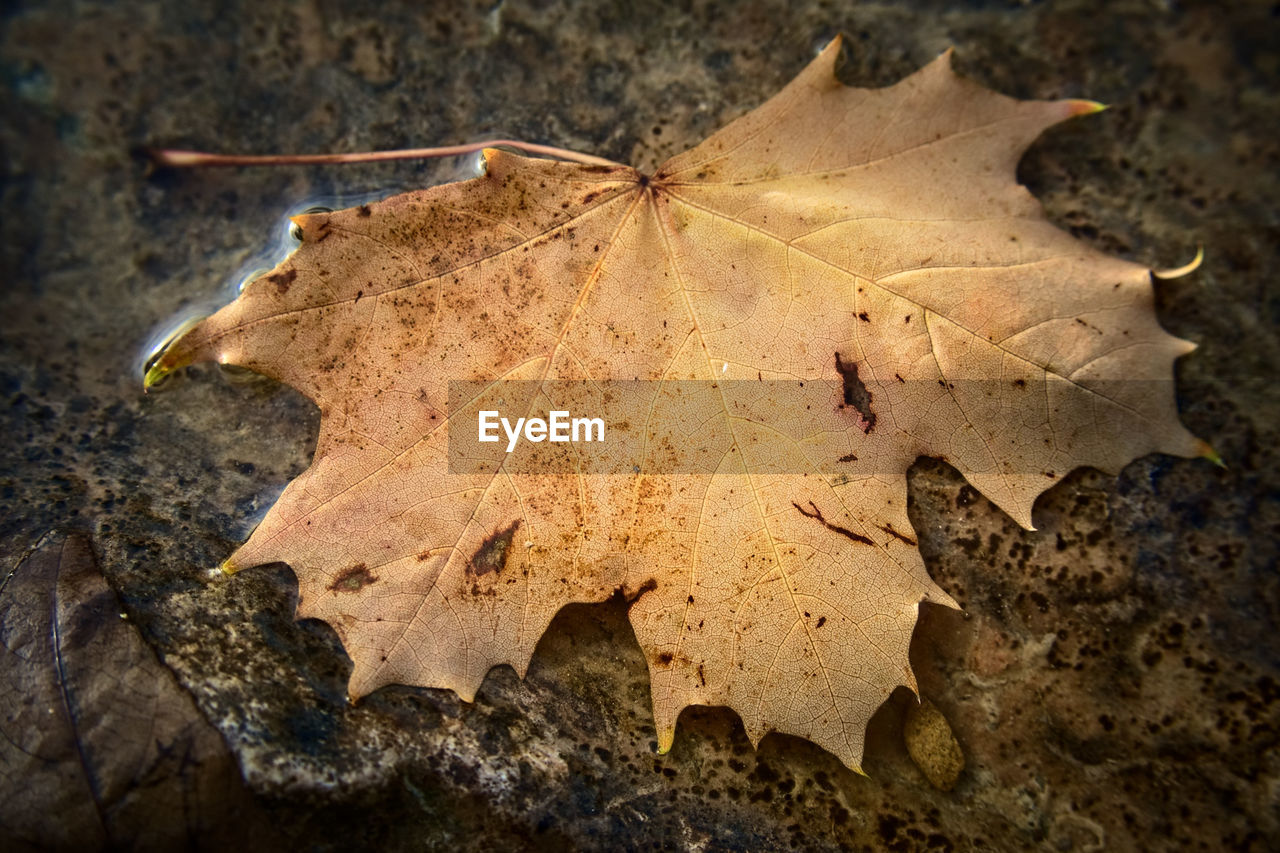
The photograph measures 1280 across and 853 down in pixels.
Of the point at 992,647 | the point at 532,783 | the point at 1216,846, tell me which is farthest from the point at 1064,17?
the point at 532,783

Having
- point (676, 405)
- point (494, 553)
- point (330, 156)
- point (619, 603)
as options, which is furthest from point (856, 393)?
point (330, 156)

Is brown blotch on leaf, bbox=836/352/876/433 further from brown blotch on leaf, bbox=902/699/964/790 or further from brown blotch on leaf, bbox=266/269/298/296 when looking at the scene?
brown blotch on leaf, bbox=266/269/298/296

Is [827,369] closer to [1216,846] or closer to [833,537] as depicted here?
[833,537]

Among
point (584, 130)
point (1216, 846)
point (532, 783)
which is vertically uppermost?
point (584, 130)

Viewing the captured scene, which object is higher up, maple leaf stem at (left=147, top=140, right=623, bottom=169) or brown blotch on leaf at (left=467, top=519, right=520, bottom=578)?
maple leaf stem at (left=147, top=140, right=623, bottom=169)

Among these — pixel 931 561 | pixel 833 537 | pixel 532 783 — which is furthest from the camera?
pixel 931 561

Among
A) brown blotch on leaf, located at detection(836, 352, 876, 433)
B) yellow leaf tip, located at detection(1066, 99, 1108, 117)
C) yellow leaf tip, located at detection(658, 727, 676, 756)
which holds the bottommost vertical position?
yellow leaf tip, located at detection(658, 727, 676, 756)

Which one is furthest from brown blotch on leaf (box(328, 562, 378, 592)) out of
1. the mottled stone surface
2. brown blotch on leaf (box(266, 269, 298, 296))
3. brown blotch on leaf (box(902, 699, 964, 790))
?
brown blotch on leaf (box(902, 699, 964, 790))

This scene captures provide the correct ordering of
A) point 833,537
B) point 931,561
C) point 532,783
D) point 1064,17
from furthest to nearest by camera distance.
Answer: point 1064,17 < point 931,561 < point 532,783 < point 833,537
